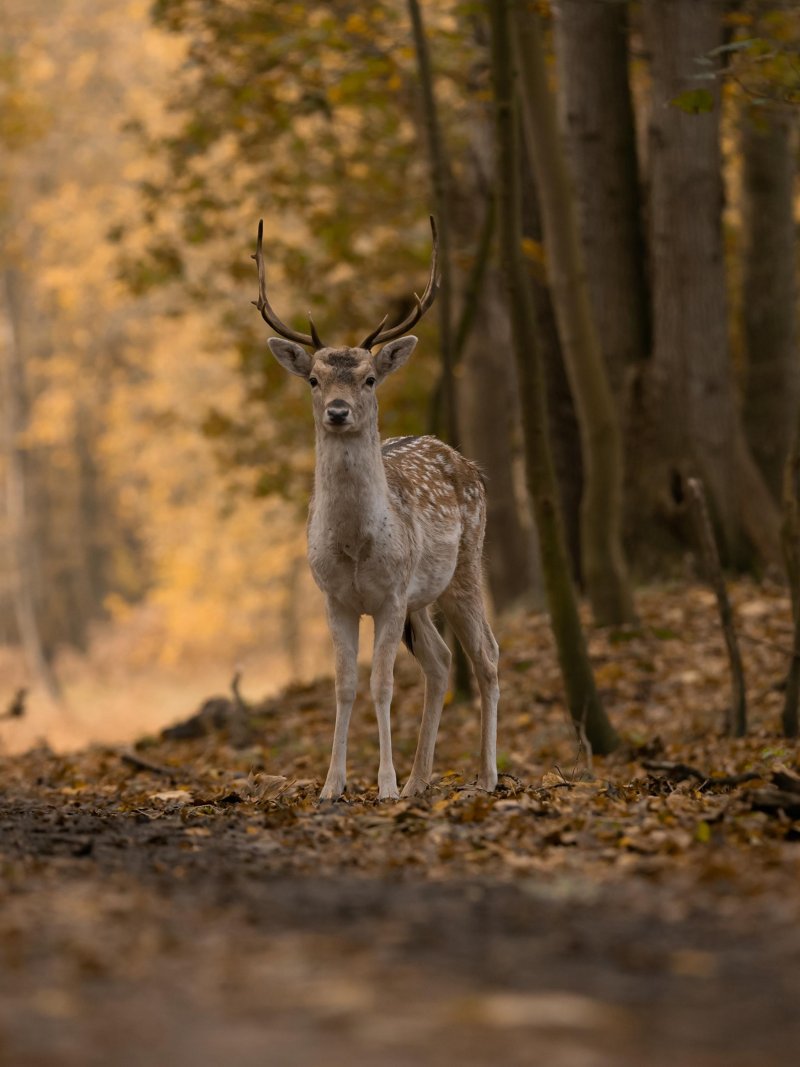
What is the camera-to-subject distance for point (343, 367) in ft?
27.5

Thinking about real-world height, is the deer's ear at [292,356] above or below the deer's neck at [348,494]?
above

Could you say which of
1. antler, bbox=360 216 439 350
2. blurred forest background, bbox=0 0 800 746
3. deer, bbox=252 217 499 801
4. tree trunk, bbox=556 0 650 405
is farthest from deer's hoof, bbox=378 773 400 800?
tree trunk, bbox=556 0 650 405

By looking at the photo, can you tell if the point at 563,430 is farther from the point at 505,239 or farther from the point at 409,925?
the point at 409,925

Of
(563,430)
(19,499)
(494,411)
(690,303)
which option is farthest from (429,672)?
(19,499)

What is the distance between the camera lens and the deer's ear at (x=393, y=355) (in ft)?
28.1

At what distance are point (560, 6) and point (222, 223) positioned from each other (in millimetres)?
5740

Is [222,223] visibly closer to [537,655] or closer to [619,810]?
[537,655]

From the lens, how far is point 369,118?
67.7 ft

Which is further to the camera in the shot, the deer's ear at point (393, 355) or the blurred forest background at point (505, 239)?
the blurred forest background at point (505, 239)

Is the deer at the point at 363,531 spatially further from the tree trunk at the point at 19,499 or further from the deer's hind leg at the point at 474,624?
the tree trunk at the point at 19,499

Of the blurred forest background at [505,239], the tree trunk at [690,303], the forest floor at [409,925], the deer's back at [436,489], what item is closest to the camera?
the forest floor at [409,925]

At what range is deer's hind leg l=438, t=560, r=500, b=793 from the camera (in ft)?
31.1

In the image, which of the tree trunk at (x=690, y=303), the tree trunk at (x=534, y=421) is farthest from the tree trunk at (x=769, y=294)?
the tree trunk at (x=534, y=421)

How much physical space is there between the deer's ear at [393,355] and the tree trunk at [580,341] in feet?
13.3
